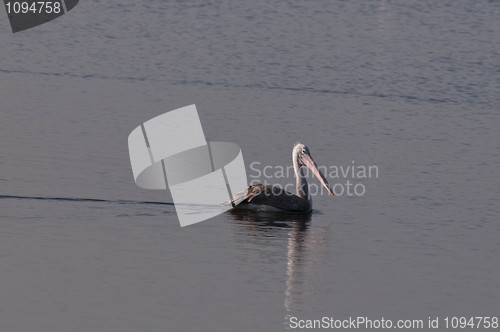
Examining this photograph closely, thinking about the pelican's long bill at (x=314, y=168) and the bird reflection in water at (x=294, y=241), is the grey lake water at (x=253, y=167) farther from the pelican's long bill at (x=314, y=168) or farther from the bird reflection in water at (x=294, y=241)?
the pelican's long bill at (x=314, y=168)

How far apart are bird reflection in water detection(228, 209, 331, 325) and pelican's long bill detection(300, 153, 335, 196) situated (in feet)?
2.64

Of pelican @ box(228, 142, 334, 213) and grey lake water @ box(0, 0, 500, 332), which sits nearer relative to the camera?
grey lake water @ box(0, 0, 500, 332)

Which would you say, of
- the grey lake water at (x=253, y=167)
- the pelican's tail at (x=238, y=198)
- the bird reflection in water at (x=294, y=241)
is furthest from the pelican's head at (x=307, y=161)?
the pelican's tail at (x=238, y=198)

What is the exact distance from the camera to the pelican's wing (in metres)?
15.0

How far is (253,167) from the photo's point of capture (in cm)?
1686

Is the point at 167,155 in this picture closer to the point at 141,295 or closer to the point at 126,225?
the point at 126,225

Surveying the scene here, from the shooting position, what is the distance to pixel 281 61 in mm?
26266

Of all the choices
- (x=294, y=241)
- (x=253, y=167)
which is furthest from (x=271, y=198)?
(x=253, y=167)

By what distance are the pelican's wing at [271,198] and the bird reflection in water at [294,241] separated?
12cm

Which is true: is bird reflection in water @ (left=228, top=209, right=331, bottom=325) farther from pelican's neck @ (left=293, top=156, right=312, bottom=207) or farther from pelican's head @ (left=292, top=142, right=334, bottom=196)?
pelican's head @ (left=292, top=142, right=334, bottom=196)

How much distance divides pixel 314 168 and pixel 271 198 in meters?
1.15

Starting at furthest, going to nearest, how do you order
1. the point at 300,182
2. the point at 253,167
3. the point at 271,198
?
1. the point at 253,167
2. the point at 300,182
3. the point at 271,198

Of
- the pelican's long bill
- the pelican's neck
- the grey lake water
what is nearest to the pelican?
the pelican's neck

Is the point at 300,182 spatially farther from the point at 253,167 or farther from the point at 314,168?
the point at 253,167
